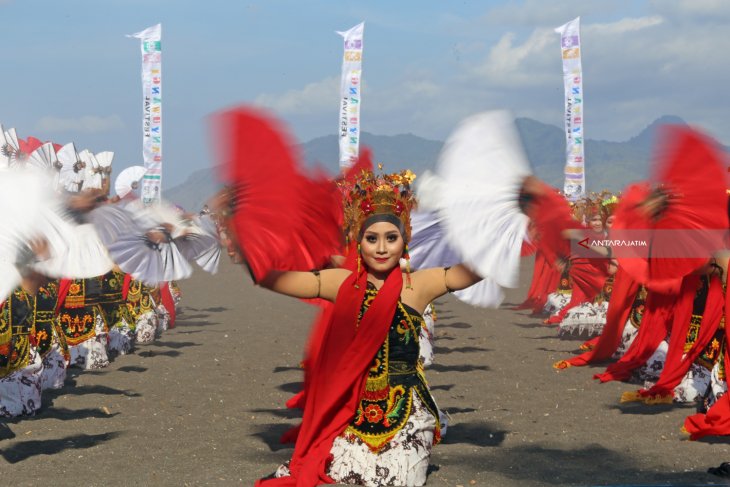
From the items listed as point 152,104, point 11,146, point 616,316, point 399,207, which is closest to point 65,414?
point 11,146

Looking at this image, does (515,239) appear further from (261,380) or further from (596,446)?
(261,380)

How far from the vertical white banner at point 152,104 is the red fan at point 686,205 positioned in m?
19.8

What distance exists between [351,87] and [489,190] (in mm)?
23942

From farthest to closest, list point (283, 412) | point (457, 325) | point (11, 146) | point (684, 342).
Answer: point (457, 325) → point (11, 146) → point (283, 412) → point (684, 342)

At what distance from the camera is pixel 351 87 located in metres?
28.8

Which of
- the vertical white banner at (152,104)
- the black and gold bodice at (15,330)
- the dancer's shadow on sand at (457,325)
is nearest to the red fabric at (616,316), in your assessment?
the dancer's shadow on sand at (457,325)

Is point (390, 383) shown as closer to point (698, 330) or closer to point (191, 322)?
point (698, 330)

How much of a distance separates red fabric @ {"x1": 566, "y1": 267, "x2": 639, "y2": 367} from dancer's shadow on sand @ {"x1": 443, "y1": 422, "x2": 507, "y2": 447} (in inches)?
127

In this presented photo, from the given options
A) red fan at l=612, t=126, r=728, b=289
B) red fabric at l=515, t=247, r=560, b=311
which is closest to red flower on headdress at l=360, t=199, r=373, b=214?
red fan at l=612, t=126, r=728, b=289

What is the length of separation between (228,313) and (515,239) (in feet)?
45.5

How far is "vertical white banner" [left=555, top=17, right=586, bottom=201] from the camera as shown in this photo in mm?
26703

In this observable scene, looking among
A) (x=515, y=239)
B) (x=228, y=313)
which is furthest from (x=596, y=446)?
(x=228, y=313)

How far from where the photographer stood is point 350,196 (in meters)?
6.29

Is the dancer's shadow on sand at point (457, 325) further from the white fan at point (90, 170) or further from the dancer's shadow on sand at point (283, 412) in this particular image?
the dancer's shadow on sand at point (283, 412)
